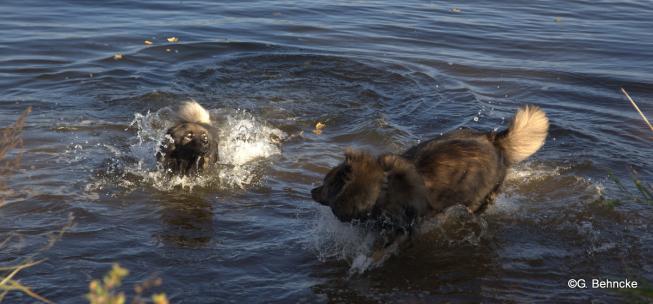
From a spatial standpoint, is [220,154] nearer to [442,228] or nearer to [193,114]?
[193,114]

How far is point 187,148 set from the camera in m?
7.64

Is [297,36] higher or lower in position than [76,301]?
higher

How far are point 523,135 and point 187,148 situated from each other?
3185 millimetres

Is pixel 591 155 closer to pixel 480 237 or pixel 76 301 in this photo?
pixel 480 237

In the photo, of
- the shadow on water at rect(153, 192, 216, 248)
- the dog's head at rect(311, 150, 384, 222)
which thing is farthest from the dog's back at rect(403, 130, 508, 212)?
the shadow on water at rect(153, 192, 216, 248)

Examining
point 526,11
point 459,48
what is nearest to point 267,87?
point 459,48

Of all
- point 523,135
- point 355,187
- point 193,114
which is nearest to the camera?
point 355,187

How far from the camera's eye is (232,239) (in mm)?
6379

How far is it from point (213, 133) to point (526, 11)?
40.5 ft

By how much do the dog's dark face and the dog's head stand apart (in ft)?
7.64

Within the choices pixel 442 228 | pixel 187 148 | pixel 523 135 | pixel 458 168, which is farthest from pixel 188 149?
pixel 523 135

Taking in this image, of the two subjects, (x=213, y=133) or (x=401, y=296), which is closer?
(x=401, y=296)

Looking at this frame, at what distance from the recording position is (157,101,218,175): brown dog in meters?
7.62

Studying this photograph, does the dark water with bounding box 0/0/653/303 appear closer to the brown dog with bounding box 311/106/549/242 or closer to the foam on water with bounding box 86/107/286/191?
the foam on water with bounding box 86/107/286/191
